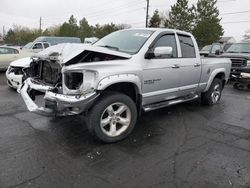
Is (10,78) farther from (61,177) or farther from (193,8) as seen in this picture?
(193,8)

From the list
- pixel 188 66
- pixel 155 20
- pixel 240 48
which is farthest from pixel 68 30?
pixel 188 66

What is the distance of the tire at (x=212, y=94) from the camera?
6.51m

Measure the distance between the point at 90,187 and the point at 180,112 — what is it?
144 inches

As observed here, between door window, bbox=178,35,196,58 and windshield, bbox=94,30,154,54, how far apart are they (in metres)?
0.97

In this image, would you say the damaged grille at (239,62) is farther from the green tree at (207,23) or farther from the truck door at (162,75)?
the green tree at (207,23)

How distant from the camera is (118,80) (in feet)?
12.8

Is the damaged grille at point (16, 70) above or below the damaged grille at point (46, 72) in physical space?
below

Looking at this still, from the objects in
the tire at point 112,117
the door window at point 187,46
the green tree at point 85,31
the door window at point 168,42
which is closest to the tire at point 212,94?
the door window at point 187,46

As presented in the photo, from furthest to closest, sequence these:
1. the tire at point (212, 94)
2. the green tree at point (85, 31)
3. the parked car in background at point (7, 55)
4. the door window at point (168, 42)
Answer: the green tree at point (85, 31), the parked car in background at point (7, 55), the tire at point (212, 94), the door window at point (168, 42)

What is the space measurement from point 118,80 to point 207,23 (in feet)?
123

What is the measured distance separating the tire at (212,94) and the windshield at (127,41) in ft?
8.83

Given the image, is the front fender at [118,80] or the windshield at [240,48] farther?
the windshield at [240,48]

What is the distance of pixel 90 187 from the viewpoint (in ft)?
9.43

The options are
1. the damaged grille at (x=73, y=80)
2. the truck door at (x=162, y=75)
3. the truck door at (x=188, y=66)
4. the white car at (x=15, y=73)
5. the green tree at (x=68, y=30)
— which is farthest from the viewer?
the green tree at (x=68, y=30)
